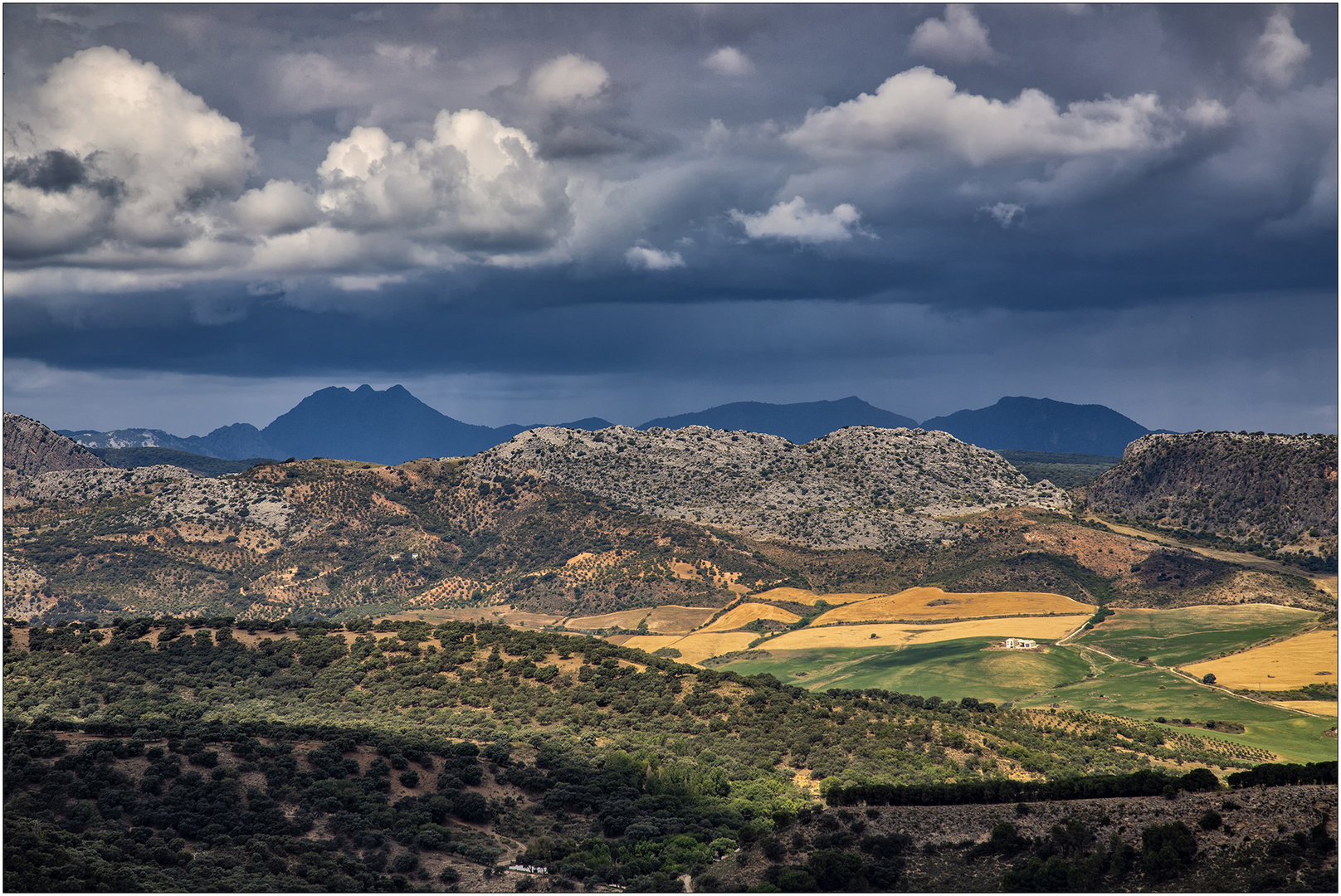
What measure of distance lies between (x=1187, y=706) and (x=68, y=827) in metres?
121

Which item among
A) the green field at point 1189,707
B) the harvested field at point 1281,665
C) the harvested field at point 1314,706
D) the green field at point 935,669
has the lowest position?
the green field at point 935,669

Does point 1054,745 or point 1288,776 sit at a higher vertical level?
point 1288,776

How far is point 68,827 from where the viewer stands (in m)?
61.1

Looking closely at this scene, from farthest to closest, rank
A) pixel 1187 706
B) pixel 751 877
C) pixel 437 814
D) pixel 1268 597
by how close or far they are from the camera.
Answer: pixel 1268 597 < pixel 1187 706 < pixel 437 814 < pixel 751 877

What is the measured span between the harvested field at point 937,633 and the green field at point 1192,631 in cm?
636

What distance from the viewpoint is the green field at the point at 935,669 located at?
151875 millimetres

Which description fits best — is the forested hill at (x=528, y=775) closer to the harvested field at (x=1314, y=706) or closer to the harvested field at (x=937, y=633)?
the harvested field at (x=1314, y=706)

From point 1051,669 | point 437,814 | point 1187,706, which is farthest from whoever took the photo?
point 1051,669

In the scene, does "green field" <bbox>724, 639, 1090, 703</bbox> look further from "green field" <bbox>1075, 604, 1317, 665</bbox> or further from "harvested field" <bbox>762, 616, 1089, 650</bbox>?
"green field" <bbox>1075, 604, 1317, 665</bbox>

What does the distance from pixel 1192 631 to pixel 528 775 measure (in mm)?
138086

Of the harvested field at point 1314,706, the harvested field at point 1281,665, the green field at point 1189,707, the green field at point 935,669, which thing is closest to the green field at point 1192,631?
the harvested field at point 1281,665

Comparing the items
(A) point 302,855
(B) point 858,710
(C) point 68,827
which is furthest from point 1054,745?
(C) point 68,827

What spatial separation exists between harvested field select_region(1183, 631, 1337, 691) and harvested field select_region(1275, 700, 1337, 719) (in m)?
5.21

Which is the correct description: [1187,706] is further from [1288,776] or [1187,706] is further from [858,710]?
[1288,776]
